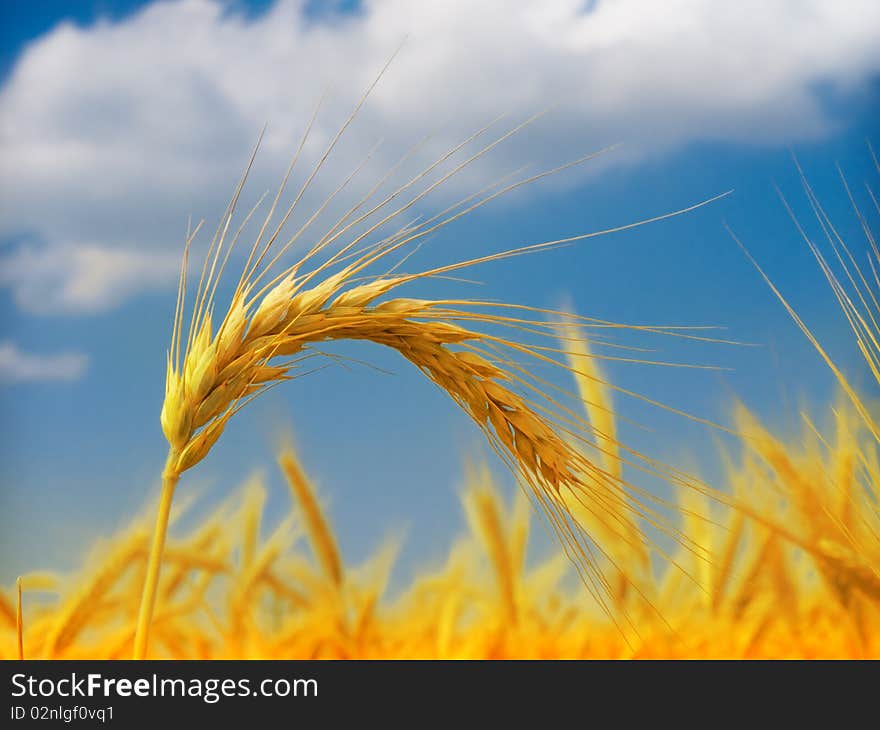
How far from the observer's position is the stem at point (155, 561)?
75 centimetres

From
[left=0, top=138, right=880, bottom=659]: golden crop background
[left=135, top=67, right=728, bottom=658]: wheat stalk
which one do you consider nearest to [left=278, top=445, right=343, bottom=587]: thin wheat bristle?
[left=0, top=138, right=880, bottom=659]: golden crop background

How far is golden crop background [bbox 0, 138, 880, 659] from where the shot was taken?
1147mm

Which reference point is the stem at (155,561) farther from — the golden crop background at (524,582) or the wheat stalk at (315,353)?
the golden crop background at (524,582)

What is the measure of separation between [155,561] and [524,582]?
67 centimetres

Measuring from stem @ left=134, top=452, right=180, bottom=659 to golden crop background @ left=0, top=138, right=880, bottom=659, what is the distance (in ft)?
1.06

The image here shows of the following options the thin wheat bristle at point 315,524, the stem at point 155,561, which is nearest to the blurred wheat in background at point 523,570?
the thin wheat bristle at point 315,524

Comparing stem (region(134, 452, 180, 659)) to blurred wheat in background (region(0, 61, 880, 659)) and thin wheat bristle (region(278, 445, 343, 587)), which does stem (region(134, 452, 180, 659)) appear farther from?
thin wheat bristle (region(278, 445, 343, 587))

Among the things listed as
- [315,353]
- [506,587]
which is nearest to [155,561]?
[315,353]

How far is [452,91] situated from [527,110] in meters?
0.13

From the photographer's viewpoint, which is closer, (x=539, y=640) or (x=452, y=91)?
(x=539, y=640)

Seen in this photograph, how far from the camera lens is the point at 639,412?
1444mm

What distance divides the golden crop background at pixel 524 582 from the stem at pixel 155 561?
0.32 metres

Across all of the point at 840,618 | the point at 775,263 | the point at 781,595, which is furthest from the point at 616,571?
the point at 775,263
